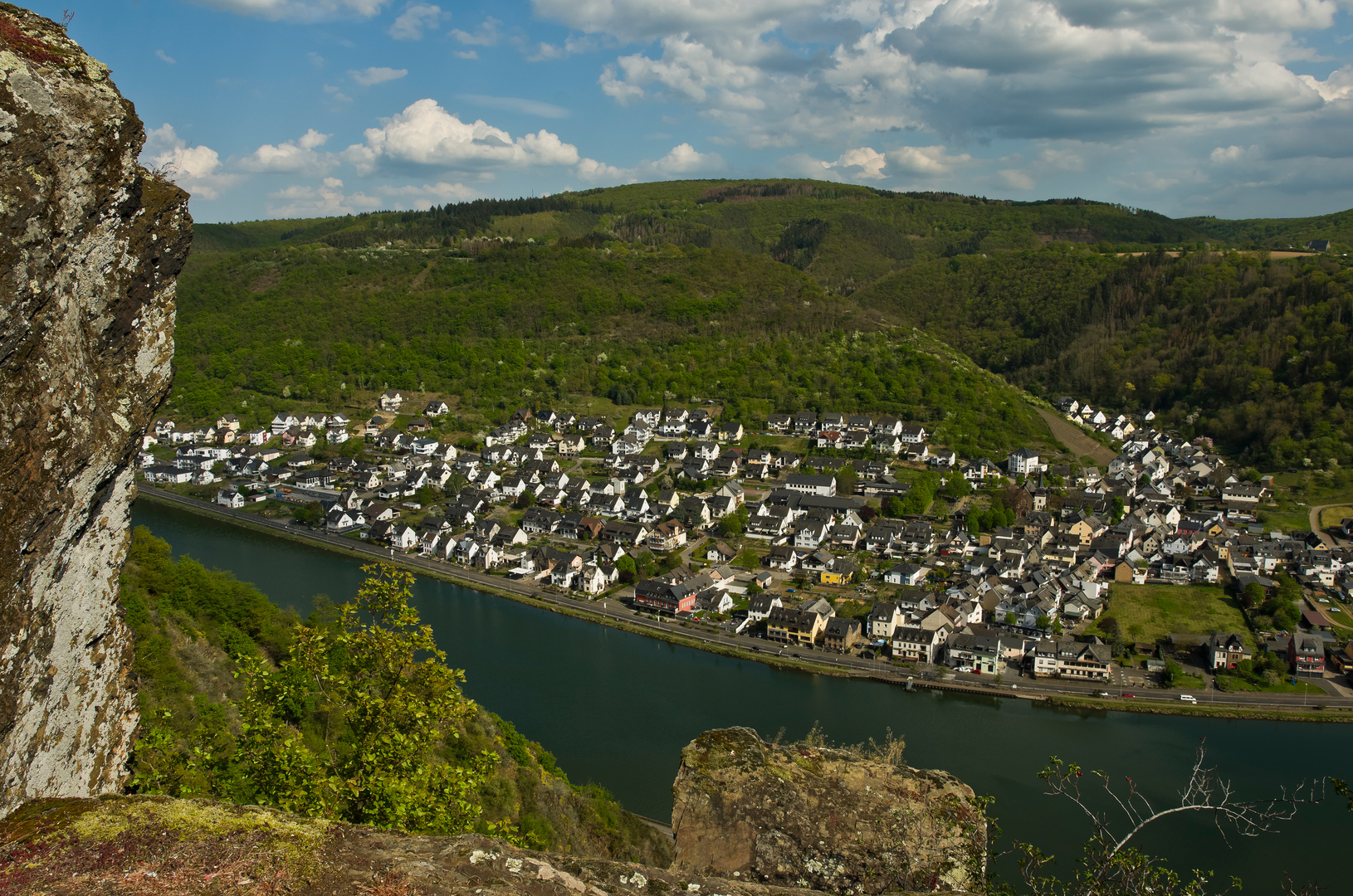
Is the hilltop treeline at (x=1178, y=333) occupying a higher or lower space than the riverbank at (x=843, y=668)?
higher

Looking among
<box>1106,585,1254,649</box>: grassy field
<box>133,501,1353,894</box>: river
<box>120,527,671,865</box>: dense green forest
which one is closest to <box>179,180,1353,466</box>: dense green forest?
<box>1106,585,1254,649</box>: grassy field

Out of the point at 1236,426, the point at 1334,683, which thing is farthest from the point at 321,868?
the point at 1236,426

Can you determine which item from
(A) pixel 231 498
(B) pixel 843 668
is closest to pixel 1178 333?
(B) pixel 843 668

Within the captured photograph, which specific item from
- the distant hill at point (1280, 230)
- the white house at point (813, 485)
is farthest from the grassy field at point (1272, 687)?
the distant hill at point (1280, 230)

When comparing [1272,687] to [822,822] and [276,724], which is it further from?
[276,724]

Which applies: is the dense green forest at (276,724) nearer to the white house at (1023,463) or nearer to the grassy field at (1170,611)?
the grassy field at (1170,611)

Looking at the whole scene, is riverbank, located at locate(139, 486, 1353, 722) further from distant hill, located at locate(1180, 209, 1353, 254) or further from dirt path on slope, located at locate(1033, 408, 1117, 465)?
distant hill, located at locate(1180, 209, 1353, 254)
